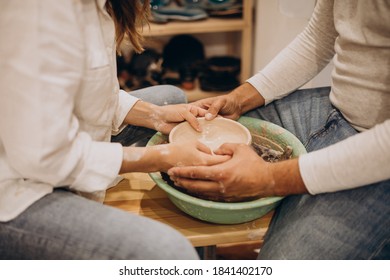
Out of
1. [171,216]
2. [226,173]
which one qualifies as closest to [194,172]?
[226,173]

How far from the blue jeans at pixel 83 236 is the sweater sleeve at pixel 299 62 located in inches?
24.5

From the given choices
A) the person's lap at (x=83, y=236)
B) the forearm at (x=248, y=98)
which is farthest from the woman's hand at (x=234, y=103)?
the person's lap at (x=83, y=236)

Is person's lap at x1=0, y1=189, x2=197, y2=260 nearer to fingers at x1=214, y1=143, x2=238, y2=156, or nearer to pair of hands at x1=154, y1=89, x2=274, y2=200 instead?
pair of hands at x1=154, y1=89, x2=274, y2=200

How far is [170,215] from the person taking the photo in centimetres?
106

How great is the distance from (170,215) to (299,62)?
61cm

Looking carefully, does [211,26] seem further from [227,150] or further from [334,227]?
[334,227]

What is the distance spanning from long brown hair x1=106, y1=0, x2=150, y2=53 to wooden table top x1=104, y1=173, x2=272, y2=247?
0.38 metres

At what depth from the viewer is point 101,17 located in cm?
95

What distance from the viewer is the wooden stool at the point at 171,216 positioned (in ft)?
3.24

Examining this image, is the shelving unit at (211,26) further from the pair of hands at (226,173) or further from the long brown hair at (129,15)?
the pair of hands at (226,173)

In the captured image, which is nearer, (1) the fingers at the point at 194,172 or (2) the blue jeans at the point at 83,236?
(2) the blue jeans at the point at 83,236

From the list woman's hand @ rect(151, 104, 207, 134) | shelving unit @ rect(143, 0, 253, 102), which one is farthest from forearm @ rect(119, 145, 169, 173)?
shelving unit @ rect(143, 0, 253, 102)

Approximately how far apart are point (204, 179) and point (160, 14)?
1.55 meters

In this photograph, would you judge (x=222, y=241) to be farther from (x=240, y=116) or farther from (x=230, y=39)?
(x=230, y=39)
